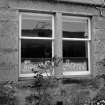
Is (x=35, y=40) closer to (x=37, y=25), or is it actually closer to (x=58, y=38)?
(x=37, y=25)

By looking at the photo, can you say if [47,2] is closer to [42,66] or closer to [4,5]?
[4,5]

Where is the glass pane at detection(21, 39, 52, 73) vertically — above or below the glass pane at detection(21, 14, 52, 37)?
below

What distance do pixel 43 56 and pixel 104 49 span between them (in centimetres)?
234

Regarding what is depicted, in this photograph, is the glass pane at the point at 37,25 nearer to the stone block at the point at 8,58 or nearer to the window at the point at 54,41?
the window at the point at 54,41

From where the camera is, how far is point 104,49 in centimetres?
823

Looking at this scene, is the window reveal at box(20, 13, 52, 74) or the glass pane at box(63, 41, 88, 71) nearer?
the window reveal at box(20, 13, 52, 74)

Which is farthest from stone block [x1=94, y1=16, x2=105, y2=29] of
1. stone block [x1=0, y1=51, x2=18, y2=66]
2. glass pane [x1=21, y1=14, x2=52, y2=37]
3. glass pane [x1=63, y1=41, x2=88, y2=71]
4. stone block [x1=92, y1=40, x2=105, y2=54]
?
stone block [x1=0, y1=51, x2=18, y2=66]

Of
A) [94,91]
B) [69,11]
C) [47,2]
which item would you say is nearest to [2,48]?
[47,2]

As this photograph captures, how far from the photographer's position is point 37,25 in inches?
299

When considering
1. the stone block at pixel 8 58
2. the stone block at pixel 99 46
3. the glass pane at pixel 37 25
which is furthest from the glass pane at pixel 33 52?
the stone block at pixel 99 46

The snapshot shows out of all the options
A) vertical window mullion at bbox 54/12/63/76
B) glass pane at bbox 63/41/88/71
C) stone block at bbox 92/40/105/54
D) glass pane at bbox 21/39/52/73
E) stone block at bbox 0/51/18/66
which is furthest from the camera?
stone block at bbox 92/40/105/54

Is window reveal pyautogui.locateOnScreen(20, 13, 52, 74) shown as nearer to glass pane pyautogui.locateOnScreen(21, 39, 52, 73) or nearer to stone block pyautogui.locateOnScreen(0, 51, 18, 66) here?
glass pane pyautogui.locateOnScreen(21, 39, 52, 73)

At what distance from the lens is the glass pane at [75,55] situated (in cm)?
791

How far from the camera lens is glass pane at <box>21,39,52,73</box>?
736 cm
